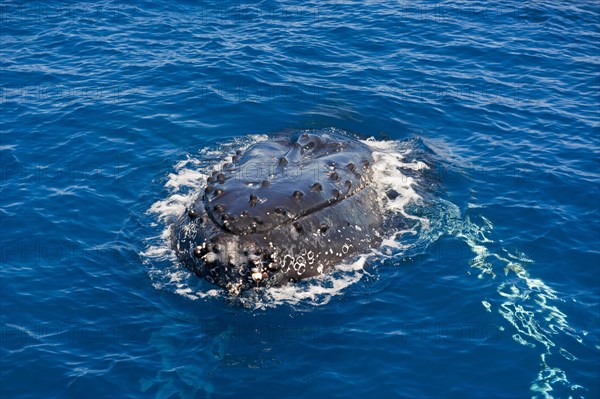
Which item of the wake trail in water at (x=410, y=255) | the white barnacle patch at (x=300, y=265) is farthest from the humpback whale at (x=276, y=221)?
the wake trail in water at (x=410, y=255)

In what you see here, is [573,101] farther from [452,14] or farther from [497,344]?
[497,344]

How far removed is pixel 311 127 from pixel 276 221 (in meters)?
13.6

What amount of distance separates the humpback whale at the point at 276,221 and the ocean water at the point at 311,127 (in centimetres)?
79

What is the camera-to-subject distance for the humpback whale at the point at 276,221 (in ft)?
81.0

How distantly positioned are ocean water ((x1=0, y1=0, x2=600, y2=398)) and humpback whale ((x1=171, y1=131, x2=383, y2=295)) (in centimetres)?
79

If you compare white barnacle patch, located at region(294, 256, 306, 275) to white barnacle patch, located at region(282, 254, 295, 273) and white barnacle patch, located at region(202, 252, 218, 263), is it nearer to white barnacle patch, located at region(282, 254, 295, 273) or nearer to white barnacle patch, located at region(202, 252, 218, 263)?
white barnacle patch, located at region(282, 254, 295, 273)

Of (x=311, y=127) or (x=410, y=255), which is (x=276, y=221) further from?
(x=311, y=127)

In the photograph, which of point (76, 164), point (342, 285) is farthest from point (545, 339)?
point (76, 164)

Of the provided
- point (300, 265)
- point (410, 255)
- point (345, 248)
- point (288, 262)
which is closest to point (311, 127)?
point (410, 255)

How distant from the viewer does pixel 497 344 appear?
24.2 meters

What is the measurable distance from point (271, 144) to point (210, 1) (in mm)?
23986

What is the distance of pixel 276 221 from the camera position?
82.9 ft

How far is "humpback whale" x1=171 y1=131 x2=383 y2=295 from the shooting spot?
2470 cm

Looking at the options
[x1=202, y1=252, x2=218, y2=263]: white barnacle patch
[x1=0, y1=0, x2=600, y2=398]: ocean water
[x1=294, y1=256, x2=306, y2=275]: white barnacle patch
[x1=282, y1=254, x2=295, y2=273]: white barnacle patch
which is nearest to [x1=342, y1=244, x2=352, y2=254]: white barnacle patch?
[x1=0, y1=0, x2=600, y2=398]: ocean water
